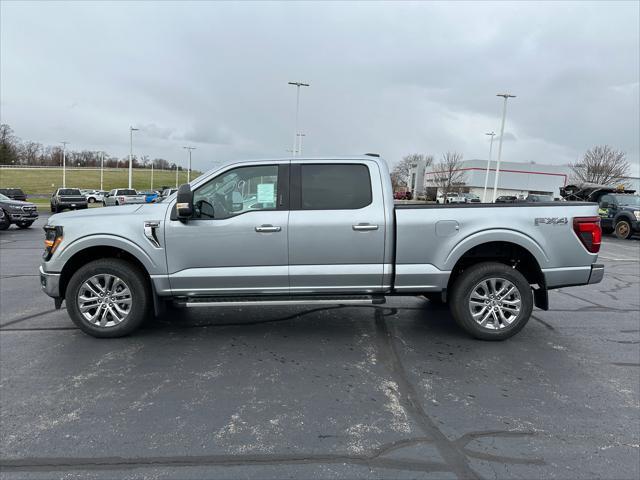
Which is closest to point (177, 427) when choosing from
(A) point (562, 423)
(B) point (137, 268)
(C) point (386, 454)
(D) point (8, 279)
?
(C) point (386, 454)

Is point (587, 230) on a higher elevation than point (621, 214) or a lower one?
→ higher

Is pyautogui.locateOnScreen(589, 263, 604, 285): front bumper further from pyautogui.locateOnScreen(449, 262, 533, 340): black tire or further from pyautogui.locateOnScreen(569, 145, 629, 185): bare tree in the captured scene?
pyautogui.locateOnScreen(569, 145, 629, 185): bare tree

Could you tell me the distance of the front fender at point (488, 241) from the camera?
15.7ft

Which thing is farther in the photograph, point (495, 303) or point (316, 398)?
point (495, 303)

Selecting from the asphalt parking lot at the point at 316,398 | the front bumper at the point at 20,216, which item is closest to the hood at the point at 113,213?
the asphalt parking lot at the point at 316,398

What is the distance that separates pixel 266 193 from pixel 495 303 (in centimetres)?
278

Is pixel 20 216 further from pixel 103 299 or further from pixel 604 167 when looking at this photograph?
pixel 604 167

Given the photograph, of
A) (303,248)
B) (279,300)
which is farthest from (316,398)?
(303,248)

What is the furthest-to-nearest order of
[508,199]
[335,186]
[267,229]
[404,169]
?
[404,169] → [508,199] → [335,186] → [267,229]

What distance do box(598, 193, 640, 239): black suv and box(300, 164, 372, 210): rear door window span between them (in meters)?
17.4

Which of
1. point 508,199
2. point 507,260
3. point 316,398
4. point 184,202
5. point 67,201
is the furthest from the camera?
point 67,201

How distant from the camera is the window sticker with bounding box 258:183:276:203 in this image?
480cm

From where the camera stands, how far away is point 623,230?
725 inches

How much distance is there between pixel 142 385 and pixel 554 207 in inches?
178
